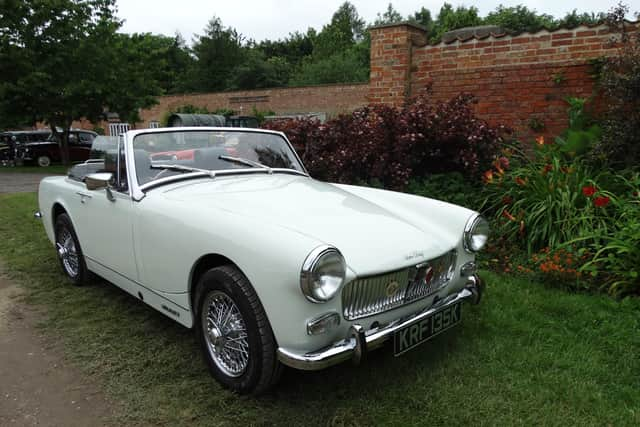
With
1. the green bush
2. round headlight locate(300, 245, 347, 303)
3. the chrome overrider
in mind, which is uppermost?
round headlight locate(300, 245, 347, 303)

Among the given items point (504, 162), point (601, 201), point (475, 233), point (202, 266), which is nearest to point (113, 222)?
point (202, 266)

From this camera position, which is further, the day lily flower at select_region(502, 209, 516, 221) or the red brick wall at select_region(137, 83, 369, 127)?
the red brick wall at select_region(137, 83, 369, 127)

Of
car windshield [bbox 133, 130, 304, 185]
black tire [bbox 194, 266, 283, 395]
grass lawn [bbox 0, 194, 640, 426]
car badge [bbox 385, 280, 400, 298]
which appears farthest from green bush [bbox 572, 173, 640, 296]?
black tire [bbox 194, 266, 283, 395]

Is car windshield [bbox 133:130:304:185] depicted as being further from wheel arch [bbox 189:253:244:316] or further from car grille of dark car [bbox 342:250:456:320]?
car grille of dark car [bbox 342:250:456:320]

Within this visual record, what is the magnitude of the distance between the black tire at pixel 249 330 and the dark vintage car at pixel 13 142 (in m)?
19.6

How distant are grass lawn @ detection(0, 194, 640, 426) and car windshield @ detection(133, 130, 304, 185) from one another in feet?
3.83

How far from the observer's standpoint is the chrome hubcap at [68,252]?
428 centimetres

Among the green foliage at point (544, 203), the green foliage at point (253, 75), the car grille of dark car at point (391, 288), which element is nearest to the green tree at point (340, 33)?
the green foliage at point (253, 75)

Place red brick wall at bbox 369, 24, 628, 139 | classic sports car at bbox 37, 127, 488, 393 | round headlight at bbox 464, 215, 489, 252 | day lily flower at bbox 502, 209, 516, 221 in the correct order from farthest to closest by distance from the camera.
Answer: red brick wall at bbox 369, 24, 628, 139
day lily flower at bbox 502, 209, 516, 221
round headlight at bbox 464, 215, 489, 252
classic sports car at bbox 37, 127, 488, 393

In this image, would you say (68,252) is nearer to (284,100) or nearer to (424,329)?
(424,329)

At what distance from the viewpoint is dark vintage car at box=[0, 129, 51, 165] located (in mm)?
18672

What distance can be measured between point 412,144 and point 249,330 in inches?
157

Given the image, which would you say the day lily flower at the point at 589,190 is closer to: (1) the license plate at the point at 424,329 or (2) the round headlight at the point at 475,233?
(2) the round headlight at the point at 475,233

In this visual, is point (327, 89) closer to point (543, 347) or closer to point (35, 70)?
point (35, 70)
